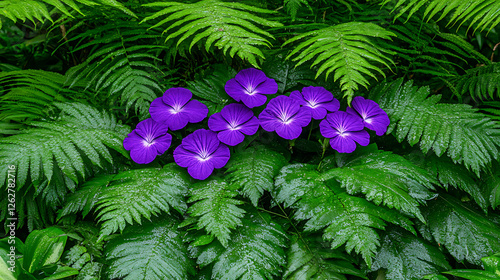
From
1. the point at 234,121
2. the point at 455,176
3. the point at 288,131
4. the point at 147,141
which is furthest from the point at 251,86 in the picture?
the point at 455,176

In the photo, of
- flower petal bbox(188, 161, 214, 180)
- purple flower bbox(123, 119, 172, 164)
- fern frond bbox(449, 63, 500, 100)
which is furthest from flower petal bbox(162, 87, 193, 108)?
fern frond bbox(449, 63, 500, 100)

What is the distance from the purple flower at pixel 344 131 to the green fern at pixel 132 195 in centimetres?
65

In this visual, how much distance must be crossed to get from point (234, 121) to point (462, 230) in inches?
41.0

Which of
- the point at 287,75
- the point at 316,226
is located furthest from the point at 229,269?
the point at 287,75

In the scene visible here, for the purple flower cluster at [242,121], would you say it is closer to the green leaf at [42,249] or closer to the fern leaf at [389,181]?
the fern leaf at [389,181]

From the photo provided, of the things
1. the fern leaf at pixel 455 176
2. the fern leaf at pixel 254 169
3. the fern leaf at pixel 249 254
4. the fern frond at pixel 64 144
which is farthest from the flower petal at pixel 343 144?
the fern frond at pixel 64 144

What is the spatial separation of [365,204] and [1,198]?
1.50 meters

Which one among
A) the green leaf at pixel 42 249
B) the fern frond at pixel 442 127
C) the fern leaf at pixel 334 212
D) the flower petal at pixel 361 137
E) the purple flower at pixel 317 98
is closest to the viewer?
the fern leaf at pixel 334 212

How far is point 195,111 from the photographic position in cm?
158

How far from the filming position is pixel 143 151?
148 centimetres

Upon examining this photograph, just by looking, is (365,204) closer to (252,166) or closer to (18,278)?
(252,166)

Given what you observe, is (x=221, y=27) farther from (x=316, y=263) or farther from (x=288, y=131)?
(x=316, y=263)

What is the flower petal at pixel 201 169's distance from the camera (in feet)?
4.52

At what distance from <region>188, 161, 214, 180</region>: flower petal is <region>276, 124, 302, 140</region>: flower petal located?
33 centimetres
